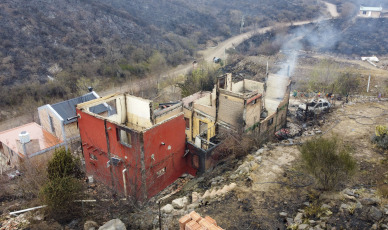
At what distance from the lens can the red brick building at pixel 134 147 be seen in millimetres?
14406

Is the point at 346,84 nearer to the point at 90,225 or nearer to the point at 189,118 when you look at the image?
the point at 189,118

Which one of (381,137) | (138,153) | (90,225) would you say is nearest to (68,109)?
(138,153)

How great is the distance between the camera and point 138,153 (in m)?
14.1

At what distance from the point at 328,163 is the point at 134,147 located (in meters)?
8.64

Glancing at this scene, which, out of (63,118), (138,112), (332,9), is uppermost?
(332,9)

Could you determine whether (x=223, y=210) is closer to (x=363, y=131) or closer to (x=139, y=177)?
(x=139, y=177)

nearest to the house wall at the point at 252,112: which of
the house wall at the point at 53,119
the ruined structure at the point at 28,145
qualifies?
the house wall at the point at 53,119

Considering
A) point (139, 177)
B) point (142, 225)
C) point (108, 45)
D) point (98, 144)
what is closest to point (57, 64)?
point (108, 45)

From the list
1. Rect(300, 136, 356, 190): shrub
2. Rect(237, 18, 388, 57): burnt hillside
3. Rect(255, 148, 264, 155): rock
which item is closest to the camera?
Rect(300, 136, 356, 190): shrub

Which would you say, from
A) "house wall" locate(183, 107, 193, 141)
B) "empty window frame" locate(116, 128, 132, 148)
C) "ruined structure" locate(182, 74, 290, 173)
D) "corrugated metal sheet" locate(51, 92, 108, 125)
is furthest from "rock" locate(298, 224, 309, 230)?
"corrugated metal sheet" locate(51, 92, 108, 125)

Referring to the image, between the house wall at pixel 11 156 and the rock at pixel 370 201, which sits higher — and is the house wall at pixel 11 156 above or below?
below

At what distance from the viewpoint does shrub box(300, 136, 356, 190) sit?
10.0 meters

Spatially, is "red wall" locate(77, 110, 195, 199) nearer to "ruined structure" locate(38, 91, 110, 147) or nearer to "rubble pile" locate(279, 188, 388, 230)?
"ruined structure" locate(38, 91, 110, 147)

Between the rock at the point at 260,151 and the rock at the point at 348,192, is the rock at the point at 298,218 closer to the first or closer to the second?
the rock at the point at 348,192
